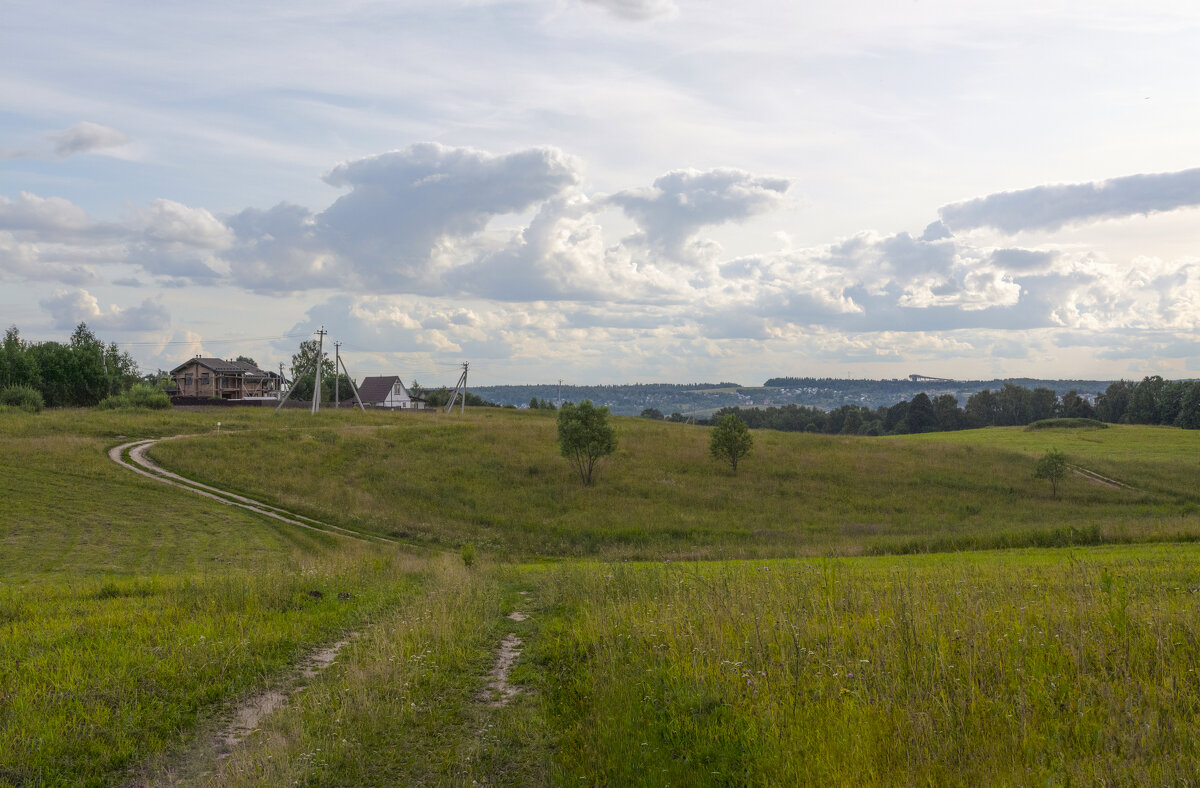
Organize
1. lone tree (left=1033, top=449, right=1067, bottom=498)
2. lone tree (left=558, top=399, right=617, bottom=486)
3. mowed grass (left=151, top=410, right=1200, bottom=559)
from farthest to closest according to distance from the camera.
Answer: lone tree (left=1033, top=449, right=1067, bottom=498), lone tree (left=558, top=399, right=617, bottom=486), mowed grass (left=151, top=410, right=1200, bottom=559)

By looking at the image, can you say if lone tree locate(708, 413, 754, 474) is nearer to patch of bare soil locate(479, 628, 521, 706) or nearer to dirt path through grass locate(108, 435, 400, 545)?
dirt path through grass locate(108, 435, 400, 545)

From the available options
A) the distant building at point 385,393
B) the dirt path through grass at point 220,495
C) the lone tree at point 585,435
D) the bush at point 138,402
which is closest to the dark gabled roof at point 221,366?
the distant building at point 385,393

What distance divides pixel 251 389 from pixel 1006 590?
133 meters

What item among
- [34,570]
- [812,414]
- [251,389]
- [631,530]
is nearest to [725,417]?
[631,530]

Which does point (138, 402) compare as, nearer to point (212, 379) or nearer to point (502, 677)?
point (212, 379)

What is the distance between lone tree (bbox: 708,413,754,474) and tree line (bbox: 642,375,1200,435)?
7999 centimetres

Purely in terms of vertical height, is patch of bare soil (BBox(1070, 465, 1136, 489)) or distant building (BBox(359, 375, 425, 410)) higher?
distant building (BBox(359, 375, 425, 410))

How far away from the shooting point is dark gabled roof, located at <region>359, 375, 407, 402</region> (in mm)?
122438

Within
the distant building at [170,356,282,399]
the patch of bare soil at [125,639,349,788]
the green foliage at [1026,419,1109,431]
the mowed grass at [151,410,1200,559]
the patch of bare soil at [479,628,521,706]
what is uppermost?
the distant building at [170,356,282,399]

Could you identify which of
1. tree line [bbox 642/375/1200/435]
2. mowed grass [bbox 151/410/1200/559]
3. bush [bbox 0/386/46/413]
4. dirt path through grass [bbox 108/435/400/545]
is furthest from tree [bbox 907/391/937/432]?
bush [bbox 0/386/46/413]

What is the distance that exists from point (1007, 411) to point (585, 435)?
13508 centimetres

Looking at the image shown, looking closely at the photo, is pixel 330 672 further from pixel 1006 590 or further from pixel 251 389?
pixel 251 389

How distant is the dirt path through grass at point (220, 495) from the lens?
33.2m

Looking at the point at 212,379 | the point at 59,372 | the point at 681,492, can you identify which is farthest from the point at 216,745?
the point at 212,379
